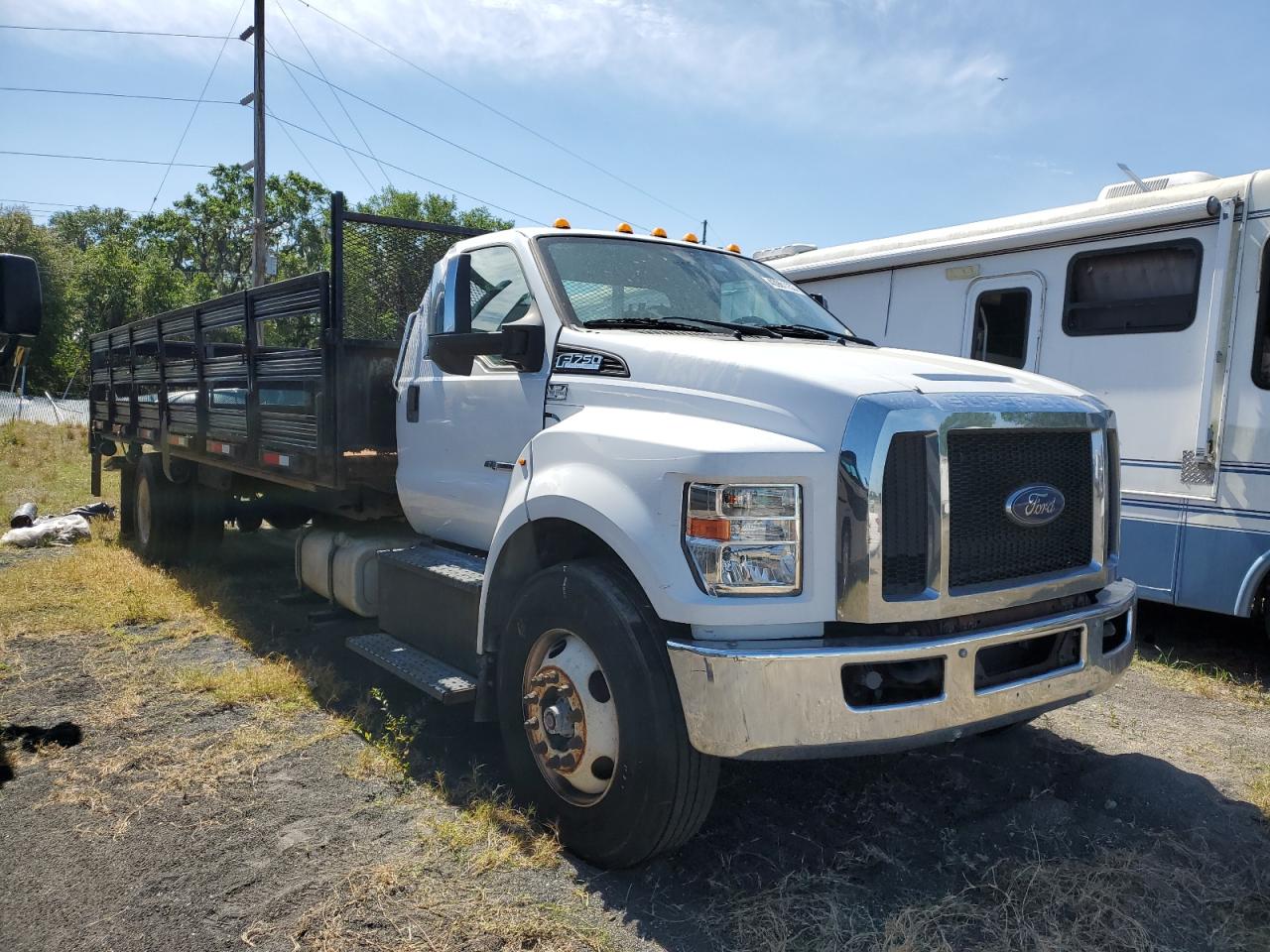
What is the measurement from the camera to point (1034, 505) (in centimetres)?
301

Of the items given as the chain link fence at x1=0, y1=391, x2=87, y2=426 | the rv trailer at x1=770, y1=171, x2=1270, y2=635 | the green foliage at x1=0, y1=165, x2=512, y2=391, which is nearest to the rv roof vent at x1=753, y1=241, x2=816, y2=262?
the rv trailer at x1=770, y1=171, x2=1270, y2=635

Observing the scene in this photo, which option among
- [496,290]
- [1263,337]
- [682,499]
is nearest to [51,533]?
[496,290]

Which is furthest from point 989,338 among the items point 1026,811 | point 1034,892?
point 1034,892

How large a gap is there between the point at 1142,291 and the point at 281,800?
5.84 metres

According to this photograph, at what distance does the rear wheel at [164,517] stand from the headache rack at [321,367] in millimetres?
1024

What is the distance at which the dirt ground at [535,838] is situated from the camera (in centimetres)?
282

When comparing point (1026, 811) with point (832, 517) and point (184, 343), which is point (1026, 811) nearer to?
point (832, 517)

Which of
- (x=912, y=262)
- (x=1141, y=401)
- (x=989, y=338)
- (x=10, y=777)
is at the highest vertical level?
(x=912, y=262)

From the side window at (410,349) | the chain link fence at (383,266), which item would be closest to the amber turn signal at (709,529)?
the side window at (410,349)

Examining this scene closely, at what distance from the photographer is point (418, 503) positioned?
4672 mm

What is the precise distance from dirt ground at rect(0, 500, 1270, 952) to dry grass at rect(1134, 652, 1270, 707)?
0.80 feet

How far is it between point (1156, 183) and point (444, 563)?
207 inches

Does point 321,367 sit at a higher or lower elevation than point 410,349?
lower

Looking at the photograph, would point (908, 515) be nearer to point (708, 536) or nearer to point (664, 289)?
point (708, 536)
